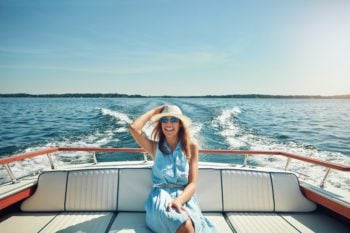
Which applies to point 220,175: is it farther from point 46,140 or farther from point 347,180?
point 46,140

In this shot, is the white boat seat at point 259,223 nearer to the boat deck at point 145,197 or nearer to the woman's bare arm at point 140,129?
the boat deck at point 145,197

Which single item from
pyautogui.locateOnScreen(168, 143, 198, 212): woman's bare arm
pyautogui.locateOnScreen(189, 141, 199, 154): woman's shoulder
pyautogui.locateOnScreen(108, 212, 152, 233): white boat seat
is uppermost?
pyautogui.locateOnScreen(189, 141, 199, 154): woman's shoulder

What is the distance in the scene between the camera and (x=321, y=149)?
8984 millimetres

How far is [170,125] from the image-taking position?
6.86 ft

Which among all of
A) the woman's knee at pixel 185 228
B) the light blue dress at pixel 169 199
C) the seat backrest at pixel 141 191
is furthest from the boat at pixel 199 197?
the woman's knee at pixel 185 228

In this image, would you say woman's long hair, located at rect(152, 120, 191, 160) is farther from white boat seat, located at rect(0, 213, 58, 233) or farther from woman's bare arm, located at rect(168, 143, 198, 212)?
white boat seat, located at rect(0, 213, 58, 233)

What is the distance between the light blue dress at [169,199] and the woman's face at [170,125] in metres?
0.15

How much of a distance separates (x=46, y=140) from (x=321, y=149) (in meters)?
12.0

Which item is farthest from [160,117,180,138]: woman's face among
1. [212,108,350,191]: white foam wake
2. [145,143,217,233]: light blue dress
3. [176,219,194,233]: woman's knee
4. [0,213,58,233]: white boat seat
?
[212,108,350,191]: white foam wake

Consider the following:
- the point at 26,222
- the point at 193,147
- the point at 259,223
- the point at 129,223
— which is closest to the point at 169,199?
the point at 193,147

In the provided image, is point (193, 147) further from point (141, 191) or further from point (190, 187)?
point (141, 191)

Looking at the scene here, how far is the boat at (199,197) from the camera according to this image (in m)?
2.46

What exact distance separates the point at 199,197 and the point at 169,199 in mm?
773

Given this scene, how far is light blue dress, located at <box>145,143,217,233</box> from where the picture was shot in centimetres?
182
